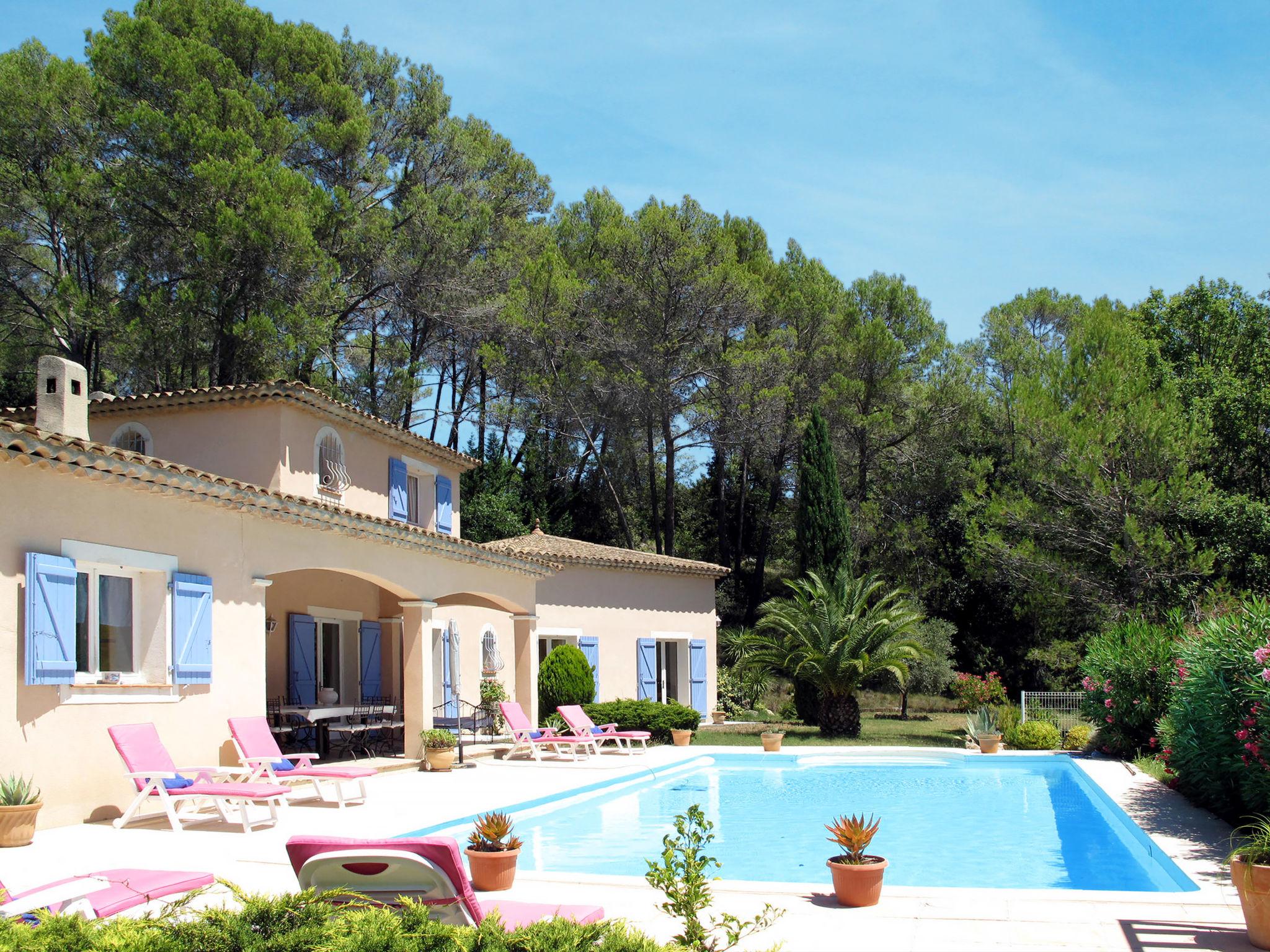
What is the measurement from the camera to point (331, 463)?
1642 cm

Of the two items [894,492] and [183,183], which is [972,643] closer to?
[894,492]

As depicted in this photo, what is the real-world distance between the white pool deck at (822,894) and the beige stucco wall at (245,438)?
579 centimetres

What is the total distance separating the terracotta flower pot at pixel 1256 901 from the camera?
5.28 metres

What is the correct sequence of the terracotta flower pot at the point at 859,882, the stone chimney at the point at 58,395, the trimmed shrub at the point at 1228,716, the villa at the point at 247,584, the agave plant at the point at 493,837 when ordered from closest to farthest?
the terracotta flower pot at the point at 859,882
the agave plant at the point at 493,837
the trimmed shrub at the point at 1228,716
the villa at the point at 247,584
the stone chimney at the point at 58,395

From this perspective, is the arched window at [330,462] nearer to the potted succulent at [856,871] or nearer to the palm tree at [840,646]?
the palm tree at [840,646]

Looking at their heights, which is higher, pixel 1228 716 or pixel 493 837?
pixel 1228 716

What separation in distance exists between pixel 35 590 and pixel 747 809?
28.8 feet

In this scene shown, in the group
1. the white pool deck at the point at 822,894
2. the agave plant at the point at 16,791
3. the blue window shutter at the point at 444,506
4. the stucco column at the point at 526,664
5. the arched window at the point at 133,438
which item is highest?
the arched window at the point at 133,438

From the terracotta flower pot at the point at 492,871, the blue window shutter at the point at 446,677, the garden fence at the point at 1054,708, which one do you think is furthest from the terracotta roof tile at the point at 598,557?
the terracotta flower pot at the point at 492,871

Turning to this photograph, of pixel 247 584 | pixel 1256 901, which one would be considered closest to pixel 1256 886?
pixel 1256 901

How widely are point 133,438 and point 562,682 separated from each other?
855 centimetres

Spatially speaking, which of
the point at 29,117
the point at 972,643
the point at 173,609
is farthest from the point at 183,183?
the point at 972,643

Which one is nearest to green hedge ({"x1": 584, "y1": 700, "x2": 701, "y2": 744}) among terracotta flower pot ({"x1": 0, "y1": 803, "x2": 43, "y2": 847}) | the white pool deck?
the white pool deck

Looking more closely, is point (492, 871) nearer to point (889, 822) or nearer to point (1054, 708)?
point (889, 822)
